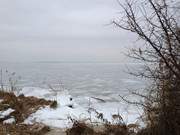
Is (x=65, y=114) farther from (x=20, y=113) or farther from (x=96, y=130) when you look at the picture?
(x=96, y=130)

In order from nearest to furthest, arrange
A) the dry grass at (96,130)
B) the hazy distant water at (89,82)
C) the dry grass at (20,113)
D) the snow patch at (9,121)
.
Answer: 1. the dry grass at (96,130)
2. the dry grass at (20,113)
3. the snow patch at (9,121)
4. the hazy distant water at (89,82)

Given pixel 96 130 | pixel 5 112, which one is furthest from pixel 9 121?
pixel 96 130

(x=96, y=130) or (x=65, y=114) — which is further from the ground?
(x=65, y=114)

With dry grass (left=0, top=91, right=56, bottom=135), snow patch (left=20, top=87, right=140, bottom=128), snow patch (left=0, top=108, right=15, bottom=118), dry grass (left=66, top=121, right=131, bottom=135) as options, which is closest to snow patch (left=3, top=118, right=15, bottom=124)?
dry grass (left=0, top=91, right=56, bottom=135)

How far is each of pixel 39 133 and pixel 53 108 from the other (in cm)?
256

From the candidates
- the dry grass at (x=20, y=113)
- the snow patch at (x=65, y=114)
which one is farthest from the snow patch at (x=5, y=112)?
the snow patch at (x=65, y=114)

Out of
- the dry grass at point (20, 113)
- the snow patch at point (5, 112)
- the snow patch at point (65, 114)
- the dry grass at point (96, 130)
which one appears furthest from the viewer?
the snow patch at point (5, 112)

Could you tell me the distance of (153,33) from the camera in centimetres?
530

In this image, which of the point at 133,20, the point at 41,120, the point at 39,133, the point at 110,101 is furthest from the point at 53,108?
the point at 133,20

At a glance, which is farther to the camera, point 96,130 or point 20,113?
point 20,113

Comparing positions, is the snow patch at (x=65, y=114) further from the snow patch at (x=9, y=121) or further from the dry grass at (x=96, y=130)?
the dry grass at (x=96, y=130)

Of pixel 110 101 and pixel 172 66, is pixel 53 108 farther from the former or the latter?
pixel 172 66

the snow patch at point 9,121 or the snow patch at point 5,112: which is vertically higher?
the snow patch at point 5,112

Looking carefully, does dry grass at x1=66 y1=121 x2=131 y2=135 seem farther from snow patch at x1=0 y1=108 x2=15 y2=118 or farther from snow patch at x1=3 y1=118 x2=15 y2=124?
snow patch at x1=0 y1=108 x2=15 y2=118
